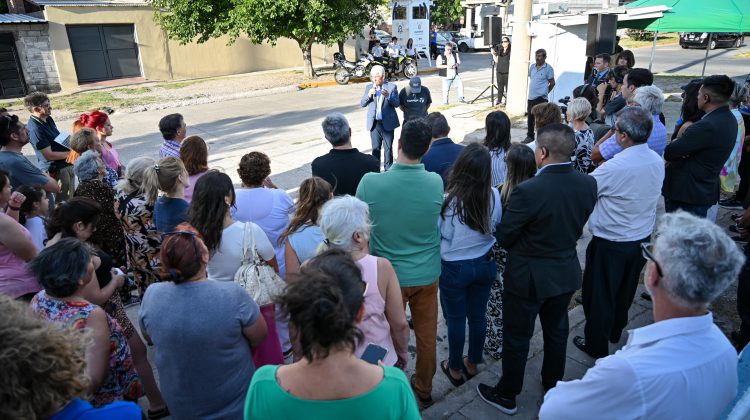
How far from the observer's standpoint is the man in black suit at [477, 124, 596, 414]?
267 centimetres

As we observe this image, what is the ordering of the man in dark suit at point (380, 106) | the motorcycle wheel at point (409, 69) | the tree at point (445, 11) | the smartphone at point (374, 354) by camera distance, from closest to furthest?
the smartphone at point (374, 354) < the man in dark suit at point (380, 106) < the motorcycle wheel at point (409, 69) < the tree at point (445, 11)

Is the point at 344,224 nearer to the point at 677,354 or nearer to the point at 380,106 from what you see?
the point at 677,354

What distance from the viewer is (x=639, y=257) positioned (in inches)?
132

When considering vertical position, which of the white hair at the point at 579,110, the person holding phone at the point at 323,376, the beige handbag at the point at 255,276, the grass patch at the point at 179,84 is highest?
the white hair at the point at 579,110

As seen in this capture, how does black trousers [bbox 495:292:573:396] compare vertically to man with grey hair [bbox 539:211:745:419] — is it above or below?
below

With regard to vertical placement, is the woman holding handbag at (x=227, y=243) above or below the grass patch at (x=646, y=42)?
below

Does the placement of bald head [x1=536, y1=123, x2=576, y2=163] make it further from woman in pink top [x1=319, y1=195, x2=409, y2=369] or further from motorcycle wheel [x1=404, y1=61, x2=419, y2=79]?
motorcycle wheel [x1=404, y1=61, x2=419, y2=79]

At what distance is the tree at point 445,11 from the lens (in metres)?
34.9

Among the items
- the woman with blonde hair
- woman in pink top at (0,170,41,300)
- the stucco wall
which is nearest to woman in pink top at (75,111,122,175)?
the woman with blonde hair

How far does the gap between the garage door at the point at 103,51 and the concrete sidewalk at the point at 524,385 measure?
21.6 metres

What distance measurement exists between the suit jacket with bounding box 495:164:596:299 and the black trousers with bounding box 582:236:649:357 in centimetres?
65

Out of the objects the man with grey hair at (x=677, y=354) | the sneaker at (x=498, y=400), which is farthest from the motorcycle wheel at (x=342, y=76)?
the man with grey hair at (x=677, y=354)

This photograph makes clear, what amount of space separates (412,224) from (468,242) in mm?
421

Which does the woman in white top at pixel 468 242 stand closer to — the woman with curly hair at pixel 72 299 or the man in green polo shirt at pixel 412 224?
the man in green polo shirt at pixel 412 224
